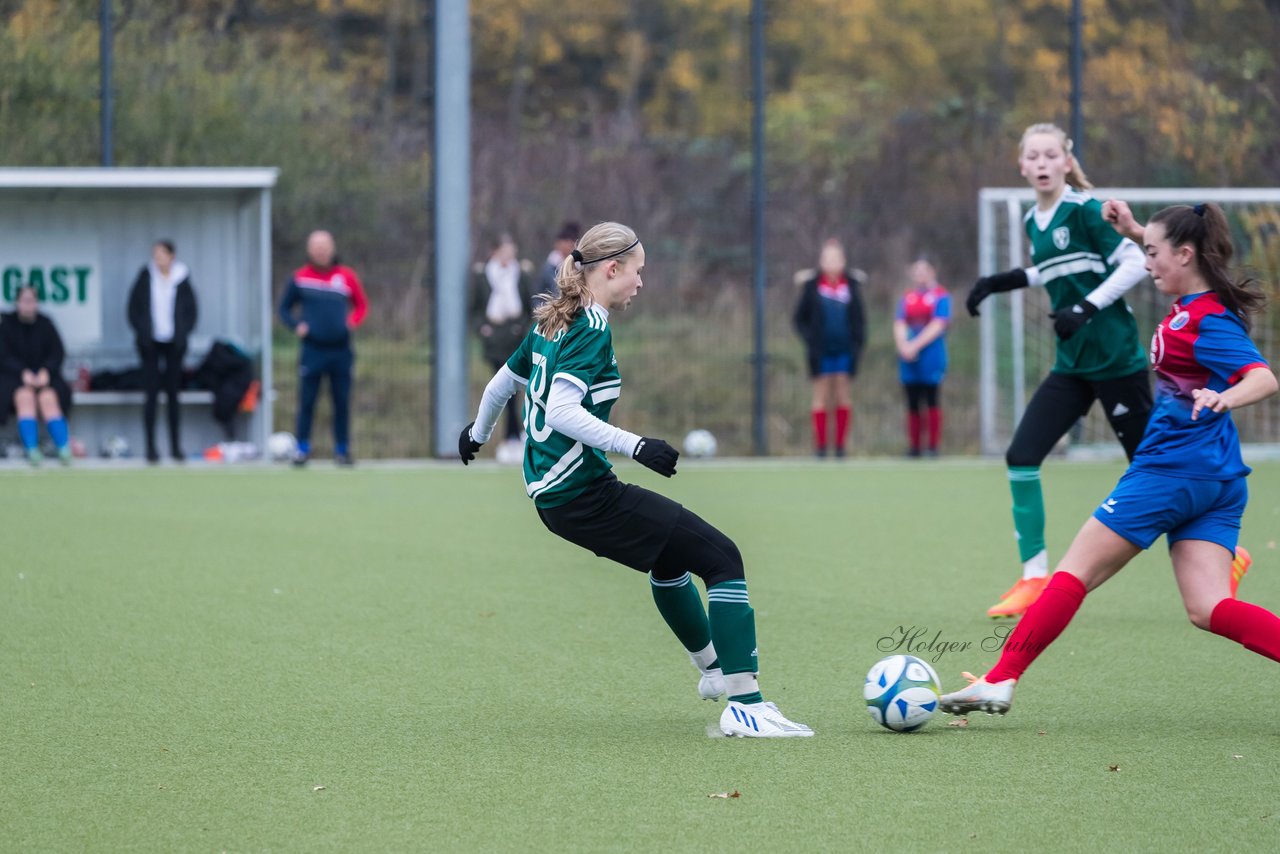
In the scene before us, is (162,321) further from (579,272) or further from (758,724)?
(758,724)

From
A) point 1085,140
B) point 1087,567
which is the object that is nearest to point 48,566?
point 1087,567

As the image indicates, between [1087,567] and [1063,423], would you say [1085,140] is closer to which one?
[1063,423]

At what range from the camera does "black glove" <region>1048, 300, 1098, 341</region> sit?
674cm

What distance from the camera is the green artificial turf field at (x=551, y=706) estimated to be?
3988 millimetres

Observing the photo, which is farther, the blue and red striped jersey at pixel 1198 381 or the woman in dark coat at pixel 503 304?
the woman in dark coat at pixel 503 304

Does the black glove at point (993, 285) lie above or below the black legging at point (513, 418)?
above

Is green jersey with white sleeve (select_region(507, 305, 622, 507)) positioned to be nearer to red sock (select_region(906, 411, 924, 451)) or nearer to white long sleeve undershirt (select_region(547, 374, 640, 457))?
white long sleeve undershirt (select_region(547, 374, 640, 457))

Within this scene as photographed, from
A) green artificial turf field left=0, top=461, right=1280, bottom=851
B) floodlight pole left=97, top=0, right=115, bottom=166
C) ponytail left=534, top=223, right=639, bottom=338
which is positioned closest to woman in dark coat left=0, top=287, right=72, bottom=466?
floodlight pole left=97, top=0, right=115, bottom=166


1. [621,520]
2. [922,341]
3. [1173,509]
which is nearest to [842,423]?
[922,341]

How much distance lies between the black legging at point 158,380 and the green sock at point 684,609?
10685 mm

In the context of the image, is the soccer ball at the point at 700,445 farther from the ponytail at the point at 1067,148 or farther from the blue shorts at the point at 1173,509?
the blue shorts at the point at 1173,509

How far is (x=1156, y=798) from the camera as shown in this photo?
4.18 meters

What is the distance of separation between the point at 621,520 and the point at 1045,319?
11.7 meters

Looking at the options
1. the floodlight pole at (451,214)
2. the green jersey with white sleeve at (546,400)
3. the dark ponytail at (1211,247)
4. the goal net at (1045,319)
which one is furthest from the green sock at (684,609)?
the floodlight pole at (451,214)
